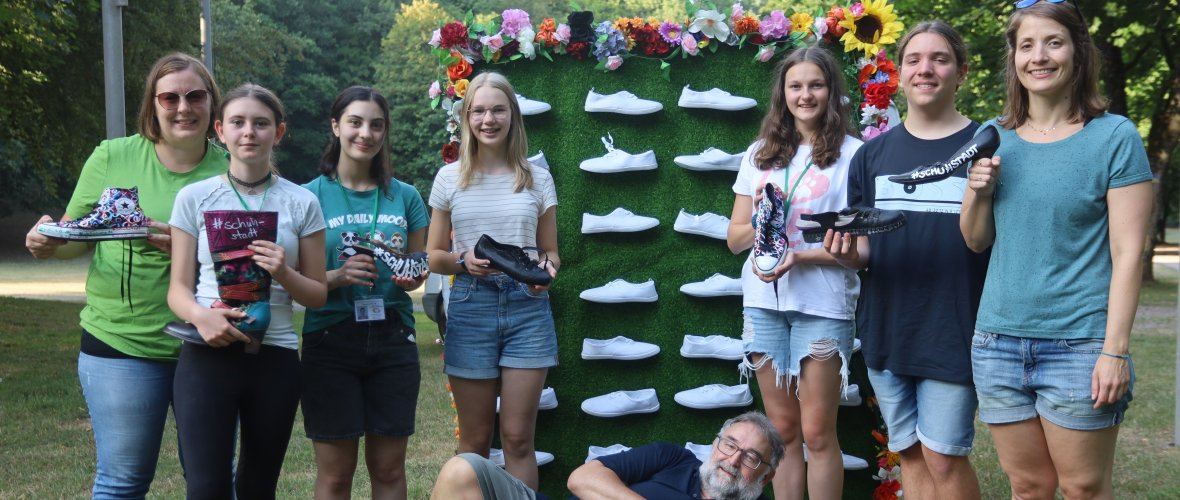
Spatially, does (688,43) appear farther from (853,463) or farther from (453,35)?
(853,463)

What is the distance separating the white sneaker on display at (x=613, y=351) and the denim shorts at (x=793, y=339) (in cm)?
104

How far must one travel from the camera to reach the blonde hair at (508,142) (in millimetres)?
3938

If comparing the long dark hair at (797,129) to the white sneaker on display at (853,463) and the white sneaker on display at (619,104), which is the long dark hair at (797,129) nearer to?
the white sneaker on display at (619,104)

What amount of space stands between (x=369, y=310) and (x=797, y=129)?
1.74 metres

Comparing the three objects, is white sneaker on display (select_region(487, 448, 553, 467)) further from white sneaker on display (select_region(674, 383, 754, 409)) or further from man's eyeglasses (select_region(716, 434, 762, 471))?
man's eyeglasses (select_region(716, 434, 762, 471))

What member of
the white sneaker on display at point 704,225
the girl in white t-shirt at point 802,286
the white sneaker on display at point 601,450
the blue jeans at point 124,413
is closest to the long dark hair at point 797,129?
the girl in white t-shirt at point 802,286

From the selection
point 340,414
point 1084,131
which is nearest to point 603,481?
point 340,414

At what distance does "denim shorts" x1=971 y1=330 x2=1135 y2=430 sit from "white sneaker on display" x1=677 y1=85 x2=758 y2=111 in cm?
205

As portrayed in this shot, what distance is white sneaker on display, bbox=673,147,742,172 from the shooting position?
15.9 ft

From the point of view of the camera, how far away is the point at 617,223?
4.88 metres

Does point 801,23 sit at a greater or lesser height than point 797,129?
greater

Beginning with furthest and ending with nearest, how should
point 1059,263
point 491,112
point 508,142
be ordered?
1. point 508,142
2. point 491,112
3. point 1059,263

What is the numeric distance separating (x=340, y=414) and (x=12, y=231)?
37985 millimetres

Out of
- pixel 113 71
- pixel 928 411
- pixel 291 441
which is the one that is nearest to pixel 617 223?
pixel 928 411
